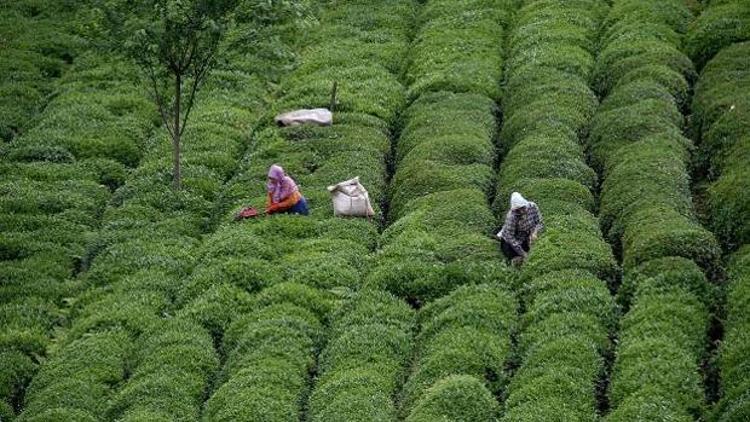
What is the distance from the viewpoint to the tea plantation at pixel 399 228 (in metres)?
31.6

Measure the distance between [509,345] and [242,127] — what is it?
2100 cm

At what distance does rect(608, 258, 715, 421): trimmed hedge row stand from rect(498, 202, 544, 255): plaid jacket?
3660mm

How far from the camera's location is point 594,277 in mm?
35844

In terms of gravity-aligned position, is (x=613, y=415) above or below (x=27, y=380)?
above

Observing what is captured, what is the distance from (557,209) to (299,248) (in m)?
7.46

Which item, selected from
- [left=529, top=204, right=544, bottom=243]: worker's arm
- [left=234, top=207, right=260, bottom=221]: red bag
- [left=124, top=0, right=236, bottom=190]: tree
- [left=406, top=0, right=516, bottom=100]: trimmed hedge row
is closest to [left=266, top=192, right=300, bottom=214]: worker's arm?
[left=234, top=207, right=260, bottom=221]: red bag

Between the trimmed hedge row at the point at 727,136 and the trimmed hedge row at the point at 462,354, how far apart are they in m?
6.77

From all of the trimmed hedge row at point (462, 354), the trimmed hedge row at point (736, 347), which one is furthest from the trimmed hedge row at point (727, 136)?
the trimmed hedge row at point (462, 354)

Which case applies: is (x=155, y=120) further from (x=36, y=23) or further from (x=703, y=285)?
(x=703, y=285)

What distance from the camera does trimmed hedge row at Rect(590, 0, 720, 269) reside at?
36.5 meters

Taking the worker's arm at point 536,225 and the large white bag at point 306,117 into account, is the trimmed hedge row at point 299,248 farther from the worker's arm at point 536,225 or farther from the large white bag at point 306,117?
the worker's arm at point 536,225

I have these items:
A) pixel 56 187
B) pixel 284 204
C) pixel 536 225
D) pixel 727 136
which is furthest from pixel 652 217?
pixel 56 187

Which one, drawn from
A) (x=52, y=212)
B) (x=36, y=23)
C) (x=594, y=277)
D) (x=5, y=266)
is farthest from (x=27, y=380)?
(x=36, y=23)

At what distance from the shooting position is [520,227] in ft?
126
